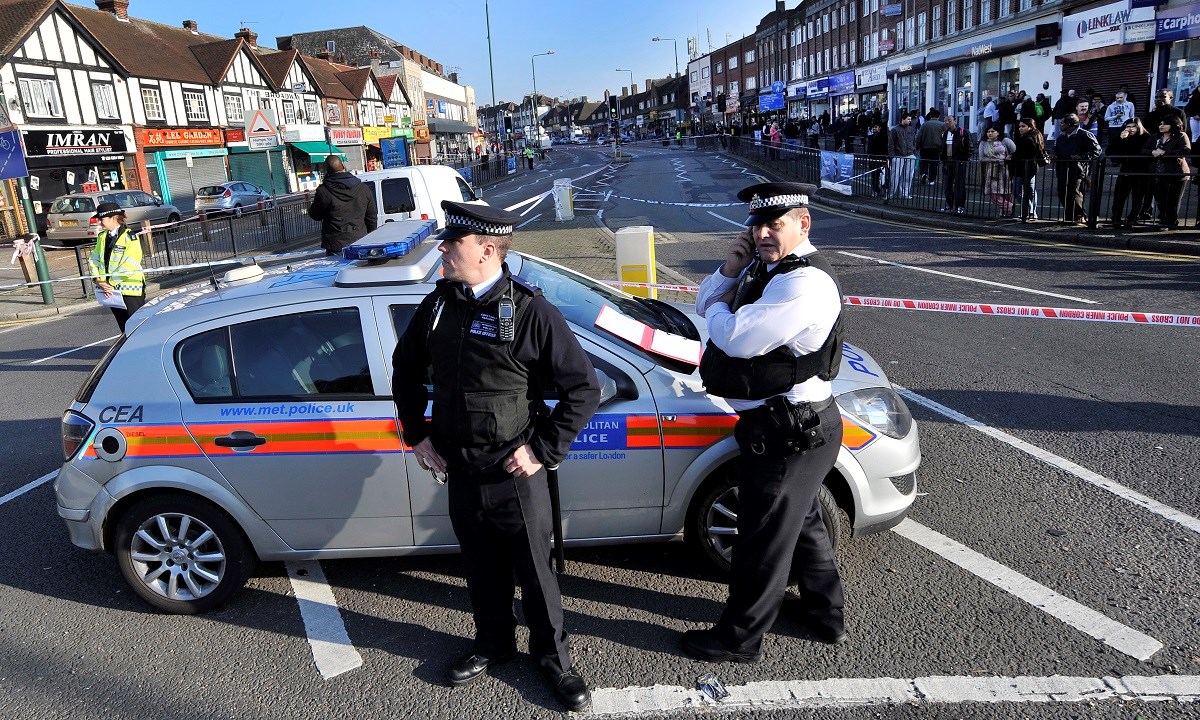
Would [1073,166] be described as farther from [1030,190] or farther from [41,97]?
[41,97]

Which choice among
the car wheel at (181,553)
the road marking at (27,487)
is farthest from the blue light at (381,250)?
the road marking at (27,487)

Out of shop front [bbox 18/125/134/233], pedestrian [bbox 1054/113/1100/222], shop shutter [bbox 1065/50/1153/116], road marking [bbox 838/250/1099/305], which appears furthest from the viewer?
shop front [bbox 18/125/134/233]

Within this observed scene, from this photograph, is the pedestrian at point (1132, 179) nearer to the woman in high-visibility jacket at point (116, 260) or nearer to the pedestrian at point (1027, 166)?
the pedestrian at point (1027, 166)

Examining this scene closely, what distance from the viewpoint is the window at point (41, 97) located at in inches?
1209

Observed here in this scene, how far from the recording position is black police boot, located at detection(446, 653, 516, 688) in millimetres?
3211

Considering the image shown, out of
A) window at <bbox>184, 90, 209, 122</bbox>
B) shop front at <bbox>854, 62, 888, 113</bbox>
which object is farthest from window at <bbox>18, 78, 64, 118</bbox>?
shop front at <bbox>854, 62, 888, 113</bbox>

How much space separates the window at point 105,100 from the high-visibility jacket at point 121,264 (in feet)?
106

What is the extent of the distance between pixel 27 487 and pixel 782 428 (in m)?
5.31

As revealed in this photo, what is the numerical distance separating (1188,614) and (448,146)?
8651 centimetres

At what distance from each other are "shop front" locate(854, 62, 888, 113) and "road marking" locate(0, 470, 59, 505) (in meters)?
47.6

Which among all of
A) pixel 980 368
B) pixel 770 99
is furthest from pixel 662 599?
pixel 770 99

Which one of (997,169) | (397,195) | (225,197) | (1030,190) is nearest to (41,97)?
(225,197)

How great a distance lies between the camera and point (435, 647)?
11.5 ft

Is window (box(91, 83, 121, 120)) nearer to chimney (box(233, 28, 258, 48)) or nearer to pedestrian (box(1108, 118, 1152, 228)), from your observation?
chimney (box(233, 28, 258, 48))
